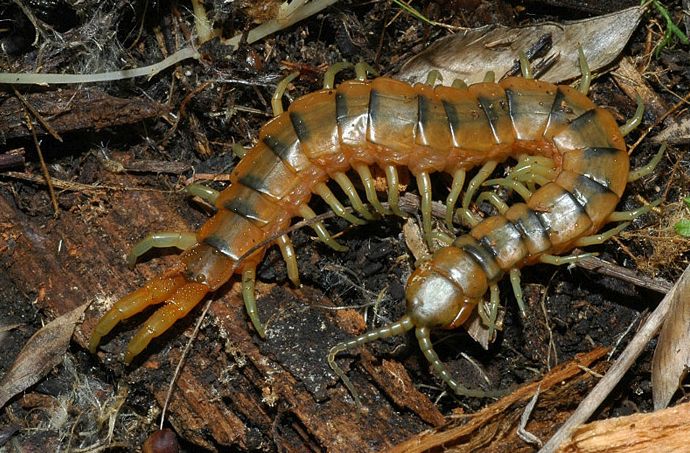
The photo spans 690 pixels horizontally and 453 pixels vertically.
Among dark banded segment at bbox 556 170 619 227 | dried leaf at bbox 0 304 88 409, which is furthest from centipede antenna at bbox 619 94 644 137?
dried leaf at bbox 0 304 88 409

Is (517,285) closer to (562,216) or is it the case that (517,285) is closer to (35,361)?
(562,216)

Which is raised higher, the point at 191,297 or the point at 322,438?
the point at 191,297

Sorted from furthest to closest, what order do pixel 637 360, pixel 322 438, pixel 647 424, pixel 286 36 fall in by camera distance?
pixel 286 36
pixel 637 360
pixel 322 438
pixel 647 424

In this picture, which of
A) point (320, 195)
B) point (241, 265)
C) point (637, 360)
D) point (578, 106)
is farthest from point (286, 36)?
point (637, 360)

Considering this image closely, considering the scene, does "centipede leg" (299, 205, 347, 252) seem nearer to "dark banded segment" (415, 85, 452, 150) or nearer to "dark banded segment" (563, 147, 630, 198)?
"dark banded segment" (415, 85, 452, 150)

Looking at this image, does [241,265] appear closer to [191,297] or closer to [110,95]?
[191,297]

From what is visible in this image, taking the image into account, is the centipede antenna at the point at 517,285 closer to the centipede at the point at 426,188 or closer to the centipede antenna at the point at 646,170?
the centipede at the point at 426,188

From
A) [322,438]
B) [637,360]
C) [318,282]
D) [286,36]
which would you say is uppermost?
[286,36]

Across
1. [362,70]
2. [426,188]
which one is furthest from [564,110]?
[362,70]
